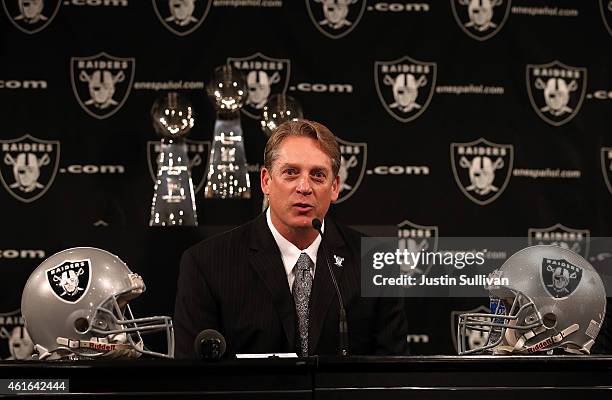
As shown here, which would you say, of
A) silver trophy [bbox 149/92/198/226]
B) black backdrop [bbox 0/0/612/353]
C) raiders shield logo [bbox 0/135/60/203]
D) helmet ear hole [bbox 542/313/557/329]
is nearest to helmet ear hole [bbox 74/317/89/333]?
helmet ear hole [bbox 542/313/557/329]

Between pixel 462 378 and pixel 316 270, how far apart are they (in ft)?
3.02

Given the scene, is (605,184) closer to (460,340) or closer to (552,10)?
(552,10)

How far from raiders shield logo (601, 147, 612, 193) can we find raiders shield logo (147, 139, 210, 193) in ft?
6.75

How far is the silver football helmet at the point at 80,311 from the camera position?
267cm

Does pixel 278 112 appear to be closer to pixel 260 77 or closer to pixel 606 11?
pixel 260 77

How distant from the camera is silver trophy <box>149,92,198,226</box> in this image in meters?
4.45

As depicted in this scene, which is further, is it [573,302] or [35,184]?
[35,184]

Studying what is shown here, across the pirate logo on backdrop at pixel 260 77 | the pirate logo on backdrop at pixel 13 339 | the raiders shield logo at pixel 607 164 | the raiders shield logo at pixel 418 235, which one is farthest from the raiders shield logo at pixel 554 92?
the pirate logo on backdrop at pixel 13 339

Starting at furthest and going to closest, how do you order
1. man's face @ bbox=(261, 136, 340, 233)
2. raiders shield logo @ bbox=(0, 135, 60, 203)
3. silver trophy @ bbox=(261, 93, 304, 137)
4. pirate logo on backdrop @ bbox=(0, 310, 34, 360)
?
raiders shield logo @ bbox=(0, 135, 60, 203) < pirate logo on backdrop @ bbox=(0, 310, 34, 360) < silver trophy @ bbox=(261, 93, 304, 137) < man's face @ bbox=(261, 136, 340, 233)

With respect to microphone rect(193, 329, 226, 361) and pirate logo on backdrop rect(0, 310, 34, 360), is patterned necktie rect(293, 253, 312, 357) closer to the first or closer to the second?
microphone rect(193, 329, 226, 361)

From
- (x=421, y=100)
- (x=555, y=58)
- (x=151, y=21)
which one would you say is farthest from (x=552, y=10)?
(x=151, y=21)

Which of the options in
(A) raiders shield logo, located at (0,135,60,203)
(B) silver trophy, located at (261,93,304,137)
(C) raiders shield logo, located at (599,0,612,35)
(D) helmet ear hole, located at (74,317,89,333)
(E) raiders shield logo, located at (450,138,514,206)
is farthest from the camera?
(C) raiders shield logo, located at (599,0,612,35)

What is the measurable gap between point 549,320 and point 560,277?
5.2 inches

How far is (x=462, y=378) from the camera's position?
2.34 m
